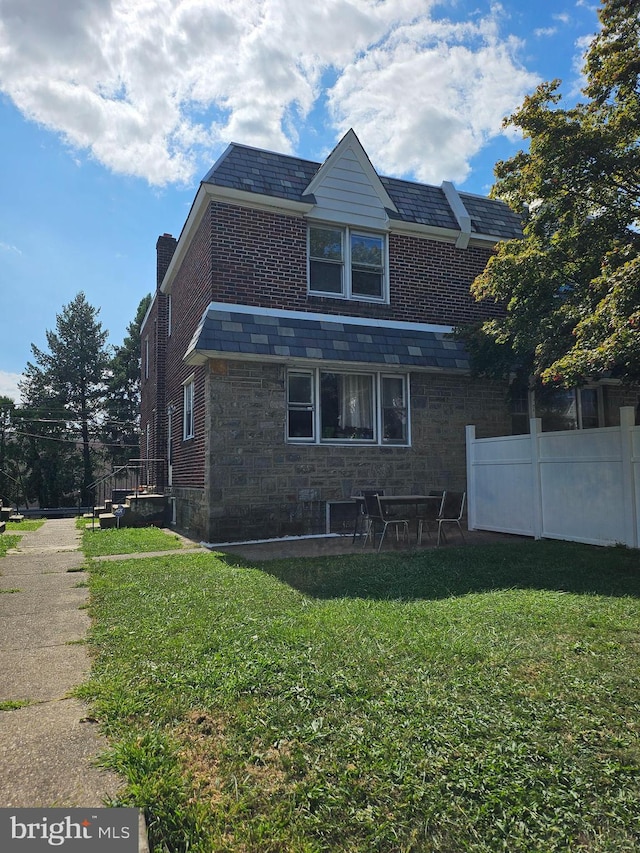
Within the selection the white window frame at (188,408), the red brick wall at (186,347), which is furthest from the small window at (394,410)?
the white window frame at (188,408)

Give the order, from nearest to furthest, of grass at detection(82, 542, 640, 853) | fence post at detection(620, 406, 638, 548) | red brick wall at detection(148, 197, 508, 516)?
grass at detection(82, 542, 640, 853) < fence post at detection(620, 406, 638, 548) < red brick wall at detection(148, 197, 508, 516)

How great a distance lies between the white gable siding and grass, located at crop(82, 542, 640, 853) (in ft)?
28.6

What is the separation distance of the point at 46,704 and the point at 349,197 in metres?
11.1

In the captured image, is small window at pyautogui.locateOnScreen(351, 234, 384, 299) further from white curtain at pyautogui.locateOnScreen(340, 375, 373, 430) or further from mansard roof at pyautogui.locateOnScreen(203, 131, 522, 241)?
white curtain at pyautogui.locateOnScreen(340, 375, 373, 430)

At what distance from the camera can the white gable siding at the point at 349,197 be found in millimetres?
11445

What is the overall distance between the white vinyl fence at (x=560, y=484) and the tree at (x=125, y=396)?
90.6 feet

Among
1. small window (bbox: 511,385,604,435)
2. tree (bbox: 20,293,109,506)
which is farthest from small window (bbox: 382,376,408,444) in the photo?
tree (bbox: 20,293,109,506)

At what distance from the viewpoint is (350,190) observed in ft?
38.5

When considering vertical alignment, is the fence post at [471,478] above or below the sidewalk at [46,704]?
above

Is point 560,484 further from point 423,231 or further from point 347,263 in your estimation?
point 423,231

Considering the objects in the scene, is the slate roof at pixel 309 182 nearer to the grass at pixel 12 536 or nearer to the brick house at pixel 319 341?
the brick house at pixel 319 341

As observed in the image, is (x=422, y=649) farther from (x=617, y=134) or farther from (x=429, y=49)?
(x=429, y=49)

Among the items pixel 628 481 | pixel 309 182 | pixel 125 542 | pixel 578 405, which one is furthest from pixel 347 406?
pixel 578 405

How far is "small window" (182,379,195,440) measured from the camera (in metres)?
12.4
